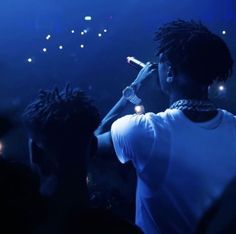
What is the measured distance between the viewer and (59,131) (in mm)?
1838

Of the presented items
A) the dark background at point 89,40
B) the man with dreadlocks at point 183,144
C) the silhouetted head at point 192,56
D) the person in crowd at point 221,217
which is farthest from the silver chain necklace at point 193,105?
the dark background at point 89,40

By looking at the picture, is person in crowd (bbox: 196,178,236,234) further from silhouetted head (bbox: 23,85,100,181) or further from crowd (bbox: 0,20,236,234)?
silhouetted head (bbox: 23,85,100,181)

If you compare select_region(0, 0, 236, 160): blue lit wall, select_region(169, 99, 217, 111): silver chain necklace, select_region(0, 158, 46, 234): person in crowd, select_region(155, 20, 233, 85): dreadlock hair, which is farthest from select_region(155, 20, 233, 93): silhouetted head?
select_region(0, 0, 236, 160): blue lit wall

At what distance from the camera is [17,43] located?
9477mm

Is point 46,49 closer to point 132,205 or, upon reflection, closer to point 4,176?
point 132,205

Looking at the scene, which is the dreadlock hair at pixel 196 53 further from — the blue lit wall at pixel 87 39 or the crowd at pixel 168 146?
the blue lit wall at pixel 87 39

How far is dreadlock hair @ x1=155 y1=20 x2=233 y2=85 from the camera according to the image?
7.01ft

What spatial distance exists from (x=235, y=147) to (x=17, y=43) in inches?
322

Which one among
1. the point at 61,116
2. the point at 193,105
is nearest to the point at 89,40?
the point at 193,105

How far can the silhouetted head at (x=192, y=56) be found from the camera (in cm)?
214

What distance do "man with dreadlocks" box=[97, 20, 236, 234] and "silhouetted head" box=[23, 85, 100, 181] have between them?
153 mm

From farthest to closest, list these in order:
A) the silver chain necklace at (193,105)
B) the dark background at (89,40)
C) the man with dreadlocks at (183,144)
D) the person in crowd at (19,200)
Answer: the dark background at (89,40), the silver chain necklace at (193,105), the man with dreadlocks at (183,144), the person in crowd at (19,200)

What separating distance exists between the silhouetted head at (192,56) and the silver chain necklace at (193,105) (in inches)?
4.4

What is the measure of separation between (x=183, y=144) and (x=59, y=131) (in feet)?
1.90
